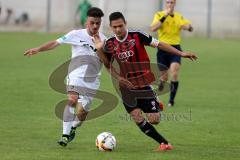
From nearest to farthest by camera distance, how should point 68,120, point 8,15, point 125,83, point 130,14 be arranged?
point 125,83 → point 68,120 → point 8,15 → point 130,14

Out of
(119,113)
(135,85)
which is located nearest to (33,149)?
(135,85)

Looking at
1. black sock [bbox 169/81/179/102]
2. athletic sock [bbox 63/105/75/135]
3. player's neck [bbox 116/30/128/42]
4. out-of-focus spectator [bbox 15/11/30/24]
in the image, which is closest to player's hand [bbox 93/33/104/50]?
player's neck [bbox 116/30/128/42]

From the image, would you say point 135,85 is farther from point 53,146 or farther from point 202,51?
Result: point 202,51

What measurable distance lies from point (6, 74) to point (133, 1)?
25.7m

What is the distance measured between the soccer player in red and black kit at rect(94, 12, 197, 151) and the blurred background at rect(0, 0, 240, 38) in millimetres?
33503

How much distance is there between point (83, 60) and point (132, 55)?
1.24 metres

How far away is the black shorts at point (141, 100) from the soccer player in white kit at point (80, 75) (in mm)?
808

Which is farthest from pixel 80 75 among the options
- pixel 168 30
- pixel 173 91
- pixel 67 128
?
pixel 168 30

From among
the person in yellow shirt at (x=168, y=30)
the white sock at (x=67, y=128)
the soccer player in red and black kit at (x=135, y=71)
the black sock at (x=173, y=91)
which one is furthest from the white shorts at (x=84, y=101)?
the person in yellow shirt at (x=168, y=30)

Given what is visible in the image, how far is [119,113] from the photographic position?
15000 millimetres

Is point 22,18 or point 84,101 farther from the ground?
point 84,101

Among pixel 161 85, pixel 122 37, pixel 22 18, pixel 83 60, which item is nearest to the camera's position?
pixel 122 37

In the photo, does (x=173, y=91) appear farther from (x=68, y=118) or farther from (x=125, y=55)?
(x=125, y=55)

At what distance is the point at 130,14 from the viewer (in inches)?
1827
